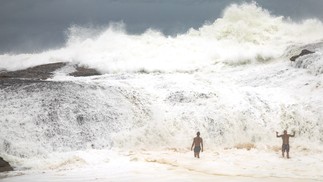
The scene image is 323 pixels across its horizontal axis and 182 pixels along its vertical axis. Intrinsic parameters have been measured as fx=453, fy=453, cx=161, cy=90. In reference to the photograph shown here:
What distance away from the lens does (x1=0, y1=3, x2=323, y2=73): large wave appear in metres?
33.2

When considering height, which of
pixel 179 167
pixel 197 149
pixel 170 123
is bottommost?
pixel 179 167

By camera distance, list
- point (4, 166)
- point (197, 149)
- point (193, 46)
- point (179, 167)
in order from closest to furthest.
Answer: point (4, 166) < point (179, 167) < point (197, 149) < point (193, 46)

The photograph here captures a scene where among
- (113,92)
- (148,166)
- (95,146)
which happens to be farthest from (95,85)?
(148,166)

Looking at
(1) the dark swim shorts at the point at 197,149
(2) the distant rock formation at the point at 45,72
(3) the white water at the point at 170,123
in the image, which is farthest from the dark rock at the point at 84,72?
(1) the dark swim shorts at the point at 197,149

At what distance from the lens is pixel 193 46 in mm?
38000

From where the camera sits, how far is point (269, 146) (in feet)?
58.5

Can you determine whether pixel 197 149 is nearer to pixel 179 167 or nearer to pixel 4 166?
pixel 179 167

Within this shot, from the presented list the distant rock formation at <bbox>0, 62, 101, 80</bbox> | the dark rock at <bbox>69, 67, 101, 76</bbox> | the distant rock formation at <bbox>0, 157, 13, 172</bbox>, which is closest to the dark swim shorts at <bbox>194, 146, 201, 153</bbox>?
the distant rock formation at <bbox>0, 157, 13, 172</bbox>

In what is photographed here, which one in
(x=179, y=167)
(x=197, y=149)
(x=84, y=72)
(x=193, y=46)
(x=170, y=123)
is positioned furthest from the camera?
(x=193, y=46)

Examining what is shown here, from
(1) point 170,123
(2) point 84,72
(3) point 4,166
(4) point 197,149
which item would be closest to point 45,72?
(2) point 84,72

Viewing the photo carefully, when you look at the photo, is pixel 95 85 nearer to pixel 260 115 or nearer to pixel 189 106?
pixel 189 106

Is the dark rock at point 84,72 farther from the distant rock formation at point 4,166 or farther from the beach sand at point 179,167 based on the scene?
the distant rock formation at point 4,166

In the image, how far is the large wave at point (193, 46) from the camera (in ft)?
109

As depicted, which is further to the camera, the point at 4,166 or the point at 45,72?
the point at 45,72
